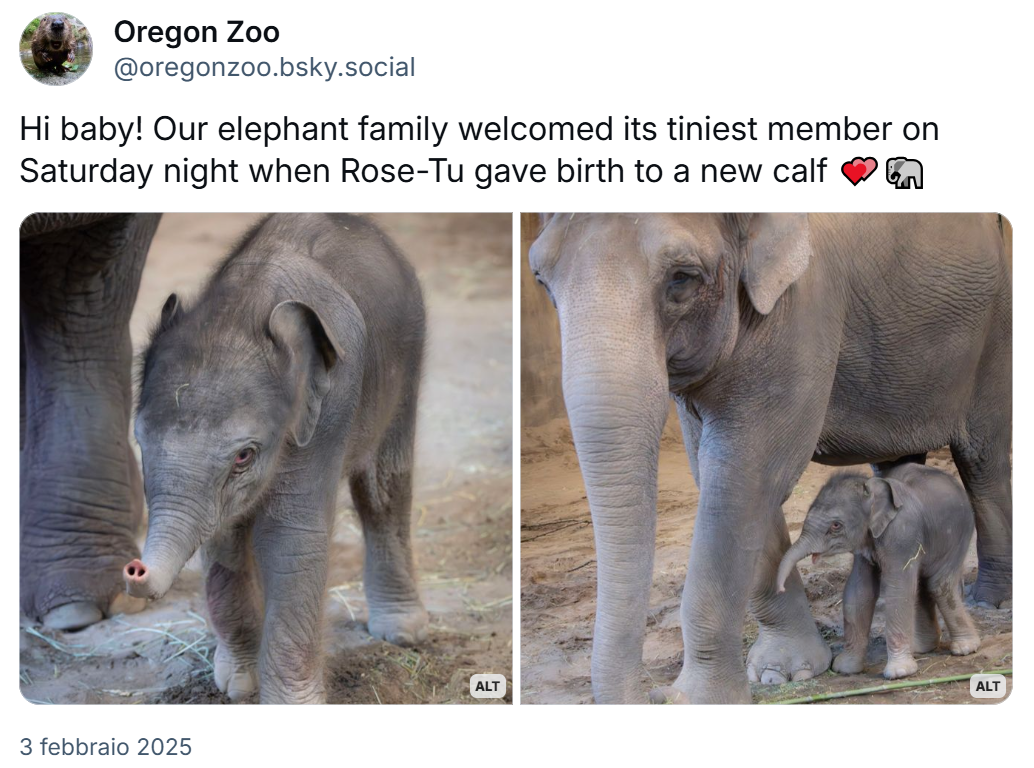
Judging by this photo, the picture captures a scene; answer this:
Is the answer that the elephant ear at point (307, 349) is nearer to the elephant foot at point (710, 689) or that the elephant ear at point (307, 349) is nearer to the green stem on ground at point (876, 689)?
the elephant foot at point (710, 689)

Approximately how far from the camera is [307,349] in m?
3.77

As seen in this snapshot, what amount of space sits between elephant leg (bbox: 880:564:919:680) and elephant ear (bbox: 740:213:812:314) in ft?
3.29

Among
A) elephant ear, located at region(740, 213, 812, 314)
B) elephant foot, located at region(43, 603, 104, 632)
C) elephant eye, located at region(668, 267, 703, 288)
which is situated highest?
elephant ear, located at region(740, 213, 812, 314)

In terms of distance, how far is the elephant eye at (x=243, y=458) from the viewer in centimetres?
358

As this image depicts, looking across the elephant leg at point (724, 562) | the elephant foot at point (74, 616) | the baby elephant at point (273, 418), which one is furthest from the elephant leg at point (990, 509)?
the elephant foot at point (74, 616)

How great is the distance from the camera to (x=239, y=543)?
13.3ft
